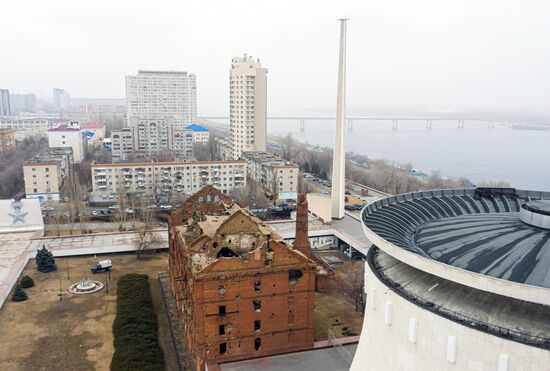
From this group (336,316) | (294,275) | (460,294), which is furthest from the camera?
(336,316)

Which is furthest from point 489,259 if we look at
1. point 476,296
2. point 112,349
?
point 112,349

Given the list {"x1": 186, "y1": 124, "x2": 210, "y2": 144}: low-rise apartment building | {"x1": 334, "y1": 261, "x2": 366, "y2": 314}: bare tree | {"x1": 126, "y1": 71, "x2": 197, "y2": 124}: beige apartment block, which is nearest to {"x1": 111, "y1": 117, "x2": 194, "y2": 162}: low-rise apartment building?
{"x1": 186, "y1": 124, "x2": 210, "y2": 144}: low-rise apartment building

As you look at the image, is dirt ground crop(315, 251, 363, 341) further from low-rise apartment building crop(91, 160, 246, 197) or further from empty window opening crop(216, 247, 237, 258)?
low-rise apartment building crop(91, 160, 246, 197)

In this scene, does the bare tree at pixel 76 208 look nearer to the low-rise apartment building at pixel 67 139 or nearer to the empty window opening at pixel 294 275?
the empty window opening at pixel 294 275

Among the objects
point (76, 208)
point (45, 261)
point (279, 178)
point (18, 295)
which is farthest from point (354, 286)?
point (76, 208)

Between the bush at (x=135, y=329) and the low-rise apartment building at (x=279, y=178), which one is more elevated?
the low-rise apartment building at (x=279, y=178)

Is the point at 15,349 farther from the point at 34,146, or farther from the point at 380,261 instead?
the point at 34,146

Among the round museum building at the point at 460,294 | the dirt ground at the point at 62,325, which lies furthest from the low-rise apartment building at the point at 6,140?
the round museum building at the point at 460,294

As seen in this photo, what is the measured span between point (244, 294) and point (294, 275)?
2.63 m

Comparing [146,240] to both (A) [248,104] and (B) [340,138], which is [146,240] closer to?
(B) [340,138]

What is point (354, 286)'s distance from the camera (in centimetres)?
2839

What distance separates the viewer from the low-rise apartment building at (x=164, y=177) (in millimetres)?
58000

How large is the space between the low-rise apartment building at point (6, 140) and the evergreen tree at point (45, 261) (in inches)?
2494

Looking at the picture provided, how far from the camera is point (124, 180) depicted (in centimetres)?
5784
